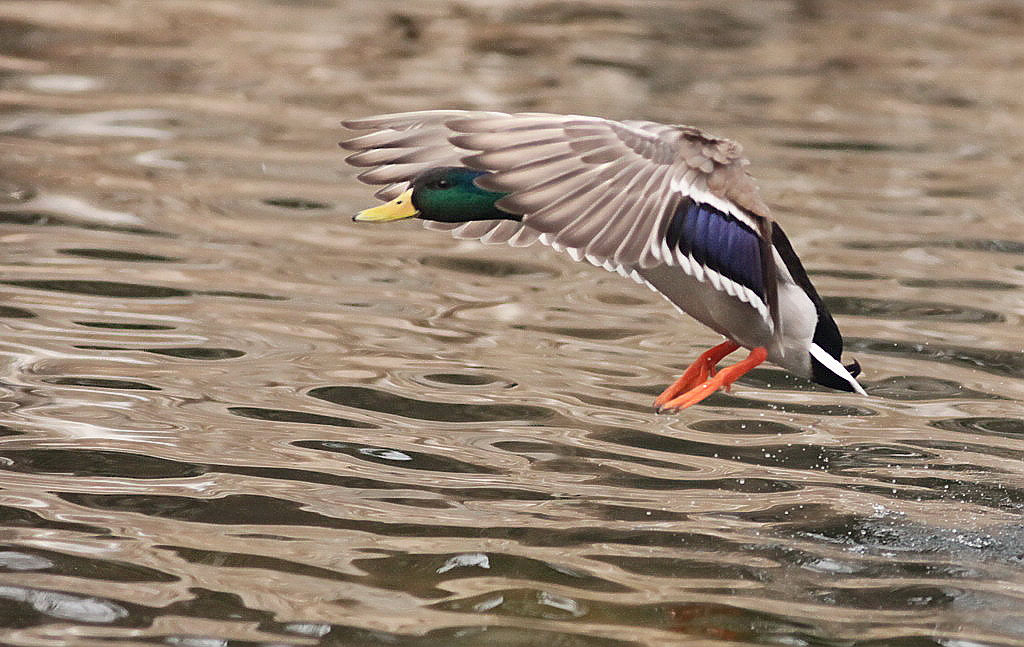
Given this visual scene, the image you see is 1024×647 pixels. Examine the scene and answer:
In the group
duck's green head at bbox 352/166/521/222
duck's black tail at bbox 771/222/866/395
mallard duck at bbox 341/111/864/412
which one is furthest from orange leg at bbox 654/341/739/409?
duck's green head at bbox 352/166/521/222

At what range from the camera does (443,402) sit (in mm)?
5816

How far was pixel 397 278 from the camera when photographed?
7.56 metres

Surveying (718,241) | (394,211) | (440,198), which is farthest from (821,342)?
(394,211)

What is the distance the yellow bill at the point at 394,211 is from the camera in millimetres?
4781

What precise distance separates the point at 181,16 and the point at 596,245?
9562mm

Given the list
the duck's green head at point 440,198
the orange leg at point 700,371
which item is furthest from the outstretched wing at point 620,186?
the orange leg at point 700,371

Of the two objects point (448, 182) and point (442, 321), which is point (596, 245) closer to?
point (448, 182)

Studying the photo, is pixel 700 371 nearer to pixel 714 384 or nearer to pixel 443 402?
pixel 714 384

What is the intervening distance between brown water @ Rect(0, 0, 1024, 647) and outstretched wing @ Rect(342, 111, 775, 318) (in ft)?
2.77

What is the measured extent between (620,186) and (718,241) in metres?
0.37

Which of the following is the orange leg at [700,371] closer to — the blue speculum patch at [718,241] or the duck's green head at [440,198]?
the blue speculum patch at [718,241]

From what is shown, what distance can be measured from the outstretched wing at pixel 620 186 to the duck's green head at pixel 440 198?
11 cm

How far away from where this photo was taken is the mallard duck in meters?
4.29

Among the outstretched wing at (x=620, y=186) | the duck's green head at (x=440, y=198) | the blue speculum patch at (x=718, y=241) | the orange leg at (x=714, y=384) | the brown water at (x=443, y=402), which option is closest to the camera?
the brown water at (x=443, y=402)
